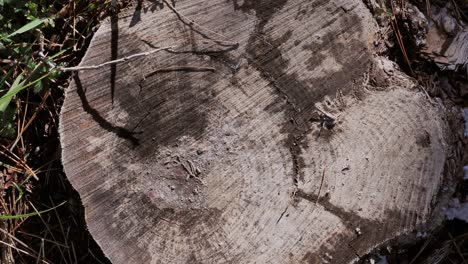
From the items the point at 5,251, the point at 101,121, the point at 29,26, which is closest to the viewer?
the point at 101,121

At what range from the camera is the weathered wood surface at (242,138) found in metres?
1.59

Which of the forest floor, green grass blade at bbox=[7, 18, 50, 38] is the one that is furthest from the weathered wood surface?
green grass blade at bbox=[7, 18, 50, 38]

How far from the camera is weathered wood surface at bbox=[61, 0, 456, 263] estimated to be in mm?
1595

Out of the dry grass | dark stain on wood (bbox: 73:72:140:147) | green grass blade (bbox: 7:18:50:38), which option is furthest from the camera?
the dry grass

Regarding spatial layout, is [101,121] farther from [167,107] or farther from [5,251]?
[5,251]

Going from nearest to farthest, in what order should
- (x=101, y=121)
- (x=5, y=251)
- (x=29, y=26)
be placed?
1. (x=101, y=121)
2. (x=29, y=26)
3. (x=5, y=251)

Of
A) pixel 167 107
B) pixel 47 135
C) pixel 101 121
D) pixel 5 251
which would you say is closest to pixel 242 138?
pixel 167 107

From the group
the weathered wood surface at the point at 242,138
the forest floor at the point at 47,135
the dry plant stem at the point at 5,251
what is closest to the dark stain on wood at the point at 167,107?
the weathered wood surface at the point at 242,138

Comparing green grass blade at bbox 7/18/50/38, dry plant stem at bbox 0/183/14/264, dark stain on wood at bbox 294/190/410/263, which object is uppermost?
green grass blade at bbox 7/18/50/38

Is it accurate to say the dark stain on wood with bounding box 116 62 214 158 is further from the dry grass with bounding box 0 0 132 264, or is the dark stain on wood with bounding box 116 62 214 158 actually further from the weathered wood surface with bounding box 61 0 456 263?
the dry grass with bounding box 0 0 132 264

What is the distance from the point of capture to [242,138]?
1.64m

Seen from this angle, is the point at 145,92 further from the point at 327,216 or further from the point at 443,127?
the point at 443,127

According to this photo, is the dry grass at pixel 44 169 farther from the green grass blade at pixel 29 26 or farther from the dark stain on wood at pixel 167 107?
the dark stain on wood at pixel 167 107

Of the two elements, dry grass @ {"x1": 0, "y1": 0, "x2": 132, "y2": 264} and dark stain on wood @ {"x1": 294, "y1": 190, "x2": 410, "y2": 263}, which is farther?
dry grass @ {"x1": 0, "y1": 0, "x2": 132, "y2": 264}
